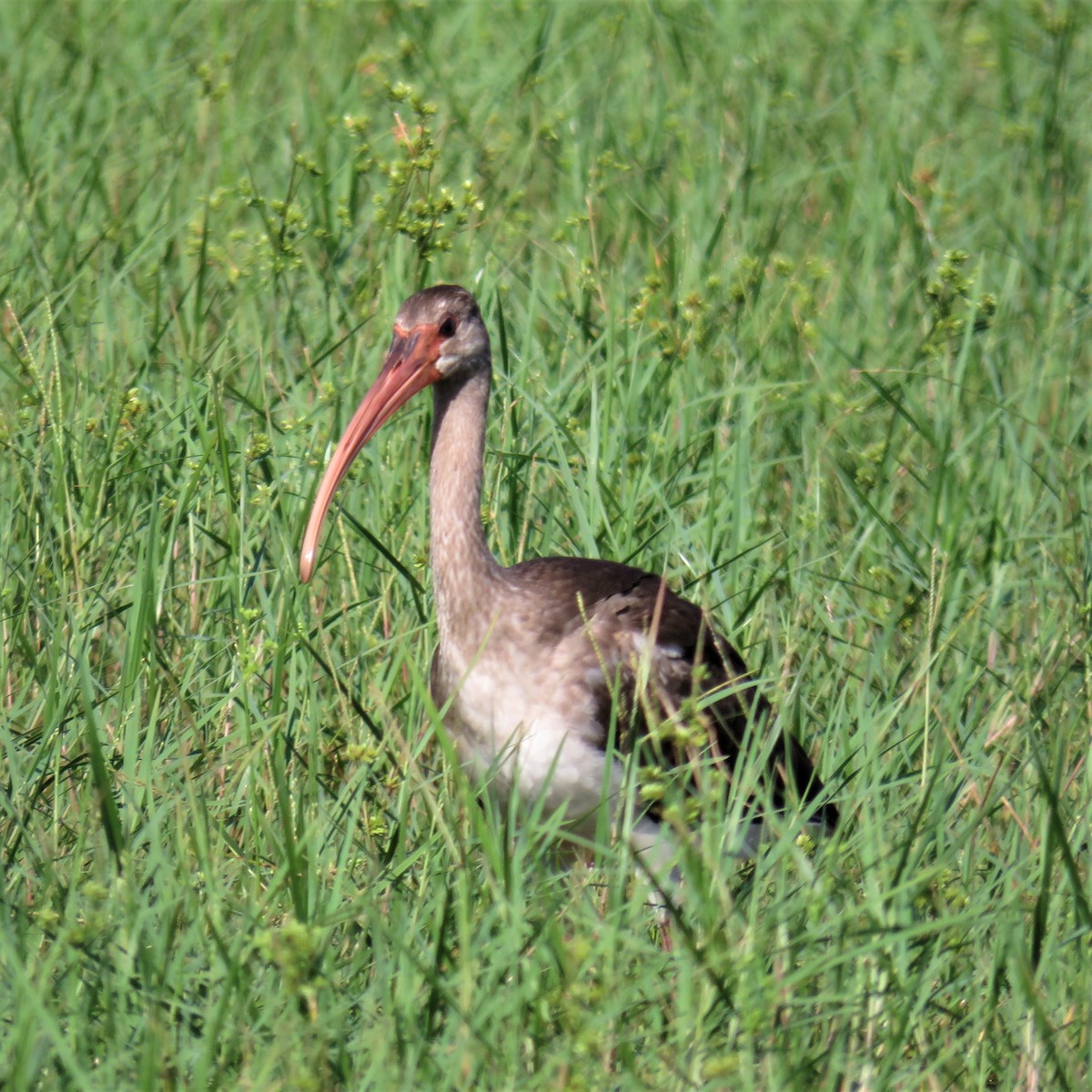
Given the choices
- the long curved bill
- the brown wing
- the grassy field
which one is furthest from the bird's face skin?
the brown wing

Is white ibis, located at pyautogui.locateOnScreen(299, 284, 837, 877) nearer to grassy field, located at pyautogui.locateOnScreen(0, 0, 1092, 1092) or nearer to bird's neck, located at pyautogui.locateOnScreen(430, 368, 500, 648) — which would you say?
bird's neck, located at pyautogui.locateOnScreen(430, 368, 500, 648)

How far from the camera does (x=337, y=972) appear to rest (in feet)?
10.3

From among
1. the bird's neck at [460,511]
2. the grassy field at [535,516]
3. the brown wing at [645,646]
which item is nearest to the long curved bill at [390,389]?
the bird's neck at [460,511]

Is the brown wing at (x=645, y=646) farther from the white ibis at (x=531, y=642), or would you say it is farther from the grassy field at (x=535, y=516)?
the grassy field at (x=535, y=516)

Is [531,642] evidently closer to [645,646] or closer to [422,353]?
[645,646]

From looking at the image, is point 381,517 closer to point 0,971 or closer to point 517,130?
point 0,971

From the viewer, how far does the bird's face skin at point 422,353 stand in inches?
165

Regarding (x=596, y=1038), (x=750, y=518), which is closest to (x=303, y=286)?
(x=750, y=518)

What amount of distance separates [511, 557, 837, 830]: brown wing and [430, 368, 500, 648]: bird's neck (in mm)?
123

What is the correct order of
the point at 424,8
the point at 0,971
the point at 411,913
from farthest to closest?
the point at 424,8 → the point at 411,913 → the point at 0,971

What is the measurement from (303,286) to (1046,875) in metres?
3.77

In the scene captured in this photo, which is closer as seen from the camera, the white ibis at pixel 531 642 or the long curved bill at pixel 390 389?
the white ibis at pixel 531 642

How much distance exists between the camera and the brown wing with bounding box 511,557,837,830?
4.04 meters

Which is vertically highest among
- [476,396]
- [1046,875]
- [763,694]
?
[476,396]
